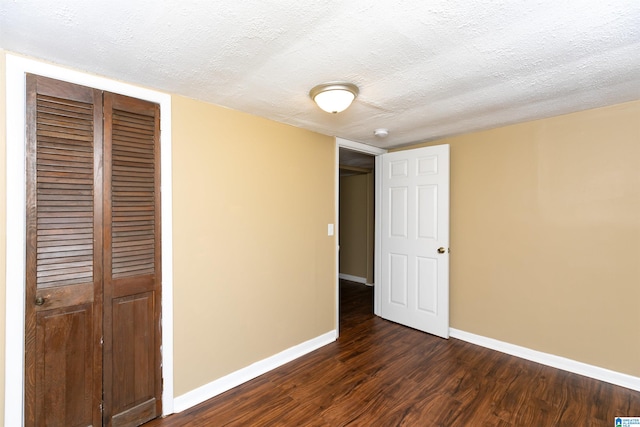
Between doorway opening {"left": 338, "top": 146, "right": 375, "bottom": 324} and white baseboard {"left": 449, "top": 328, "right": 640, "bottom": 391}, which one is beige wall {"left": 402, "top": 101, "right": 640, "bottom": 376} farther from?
doorway opening {"left": 338, "top": 146, "right": 375, "bottom": 324}

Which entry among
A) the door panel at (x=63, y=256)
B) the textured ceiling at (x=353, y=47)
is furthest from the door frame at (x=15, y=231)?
the textured ceiling at (x=353, y=47)

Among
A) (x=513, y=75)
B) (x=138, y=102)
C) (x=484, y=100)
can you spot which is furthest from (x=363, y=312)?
(x=138, y=102)

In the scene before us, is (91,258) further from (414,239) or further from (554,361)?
(554,361)

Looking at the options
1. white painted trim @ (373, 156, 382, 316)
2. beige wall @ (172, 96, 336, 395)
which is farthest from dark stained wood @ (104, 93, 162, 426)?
white painted trim @ (373, 156, 382, 316)

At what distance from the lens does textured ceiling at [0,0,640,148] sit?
3.87ft

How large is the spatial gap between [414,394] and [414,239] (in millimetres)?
1661

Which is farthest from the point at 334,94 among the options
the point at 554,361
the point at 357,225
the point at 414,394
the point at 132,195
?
the point at 357,225

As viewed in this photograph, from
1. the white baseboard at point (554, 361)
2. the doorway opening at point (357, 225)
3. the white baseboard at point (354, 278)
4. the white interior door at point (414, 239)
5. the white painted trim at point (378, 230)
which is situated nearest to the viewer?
the white baseboard at point (554, 361)

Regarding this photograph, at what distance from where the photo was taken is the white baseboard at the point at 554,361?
2266 millimetres

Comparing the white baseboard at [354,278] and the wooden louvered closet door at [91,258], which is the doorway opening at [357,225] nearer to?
the white baseboard at [354,278]

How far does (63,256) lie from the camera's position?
1627 mm

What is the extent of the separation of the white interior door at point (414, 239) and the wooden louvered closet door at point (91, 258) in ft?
8.53

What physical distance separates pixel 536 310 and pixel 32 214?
12.6ft

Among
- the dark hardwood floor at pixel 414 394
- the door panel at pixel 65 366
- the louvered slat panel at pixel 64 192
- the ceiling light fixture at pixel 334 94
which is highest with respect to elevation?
the ceiling light fixture at pixel 334 94
